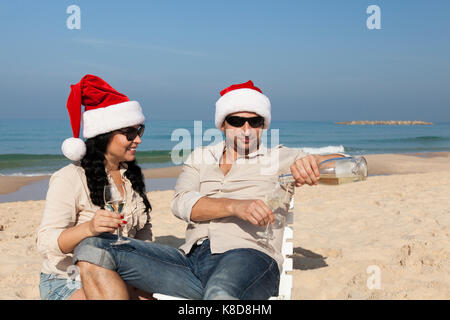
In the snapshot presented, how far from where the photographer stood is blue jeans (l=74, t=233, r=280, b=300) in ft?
7.98

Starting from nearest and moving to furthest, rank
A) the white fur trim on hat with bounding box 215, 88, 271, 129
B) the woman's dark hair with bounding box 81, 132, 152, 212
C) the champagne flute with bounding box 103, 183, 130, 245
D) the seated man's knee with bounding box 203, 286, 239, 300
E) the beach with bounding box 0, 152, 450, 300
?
the seated man's knee with bounding box 203, 286, 239, 300 < the champagne flute with bounding box 103, 183, 130, 245 < the woman's dark hair with bounding box 81, 132, 152, 212 < the white fur trim on hat with bounding box 215, 88, 271, 129 < the beach with bounding box 0, 152, 450, 300

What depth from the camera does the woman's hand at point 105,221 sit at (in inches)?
97.4

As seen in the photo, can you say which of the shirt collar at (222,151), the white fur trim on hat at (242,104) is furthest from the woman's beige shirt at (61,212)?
the white fur trim on hat at (242,104)

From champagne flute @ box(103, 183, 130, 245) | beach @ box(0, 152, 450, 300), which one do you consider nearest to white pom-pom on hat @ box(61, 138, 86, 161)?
champagne flute @ box(103, 183, 130, 245)

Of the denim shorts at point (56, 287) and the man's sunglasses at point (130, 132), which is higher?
the man's sunglasses at point (130, 132)

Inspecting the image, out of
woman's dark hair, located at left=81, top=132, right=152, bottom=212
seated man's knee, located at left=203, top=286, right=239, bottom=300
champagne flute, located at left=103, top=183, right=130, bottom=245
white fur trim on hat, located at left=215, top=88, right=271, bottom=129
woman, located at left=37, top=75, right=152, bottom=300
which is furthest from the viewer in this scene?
white fur trim on hat, located at left=215, top=88, right=271, bottom=129

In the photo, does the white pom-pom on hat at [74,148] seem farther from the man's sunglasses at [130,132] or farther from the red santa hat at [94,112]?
the man's sunglasses at [130,132]

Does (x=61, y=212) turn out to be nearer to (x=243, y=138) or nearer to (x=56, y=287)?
(x=56, y=287)

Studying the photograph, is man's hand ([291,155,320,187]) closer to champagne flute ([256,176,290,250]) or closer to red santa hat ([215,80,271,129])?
champagne flute ([256,176,290,250])

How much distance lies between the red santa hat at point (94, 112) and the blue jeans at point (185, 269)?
2.22 feet

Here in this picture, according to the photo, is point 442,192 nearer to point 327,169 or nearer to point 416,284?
point 416,284

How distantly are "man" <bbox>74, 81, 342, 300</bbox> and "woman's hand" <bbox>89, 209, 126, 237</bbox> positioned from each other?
90 mm

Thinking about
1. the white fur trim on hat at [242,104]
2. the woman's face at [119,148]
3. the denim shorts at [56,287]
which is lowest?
A: the denim shorts at [56,287]
